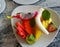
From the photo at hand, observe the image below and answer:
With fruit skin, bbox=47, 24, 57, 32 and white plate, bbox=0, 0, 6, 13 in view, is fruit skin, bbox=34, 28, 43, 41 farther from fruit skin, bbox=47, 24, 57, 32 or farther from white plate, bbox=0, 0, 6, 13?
white plate, bbox=0, 0, 6, 13

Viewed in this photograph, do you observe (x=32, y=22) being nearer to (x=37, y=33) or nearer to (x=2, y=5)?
(x=37, y=33)

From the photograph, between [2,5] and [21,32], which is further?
[2,5]

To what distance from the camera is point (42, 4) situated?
0.70 metres

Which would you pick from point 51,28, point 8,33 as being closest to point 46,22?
point 51,28

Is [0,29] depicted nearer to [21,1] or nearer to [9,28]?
[9,28]

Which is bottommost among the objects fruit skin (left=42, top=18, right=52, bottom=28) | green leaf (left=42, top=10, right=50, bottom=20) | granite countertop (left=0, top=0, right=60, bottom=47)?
granite countertop (left=0, top=0, right=60, bottom=47)

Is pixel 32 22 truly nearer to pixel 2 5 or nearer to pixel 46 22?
pixel 46 22

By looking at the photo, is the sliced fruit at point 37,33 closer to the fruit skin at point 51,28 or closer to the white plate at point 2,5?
the fruit skin at point 51,28

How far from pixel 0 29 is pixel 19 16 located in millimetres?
87

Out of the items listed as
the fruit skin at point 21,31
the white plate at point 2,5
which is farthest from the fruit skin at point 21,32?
the white plate at point 2,5

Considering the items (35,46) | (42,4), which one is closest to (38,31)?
(35,46)

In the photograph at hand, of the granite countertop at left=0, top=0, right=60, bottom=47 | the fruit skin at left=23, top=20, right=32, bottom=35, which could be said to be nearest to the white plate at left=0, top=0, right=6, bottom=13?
the granite countertop at left=0, top=0, right=60, bottom=47

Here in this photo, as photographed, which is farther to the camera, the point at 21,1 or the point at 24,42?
the point at 21,1

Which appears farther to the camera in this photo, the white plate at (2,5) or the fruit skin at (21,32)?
the white plate at (2,5)
